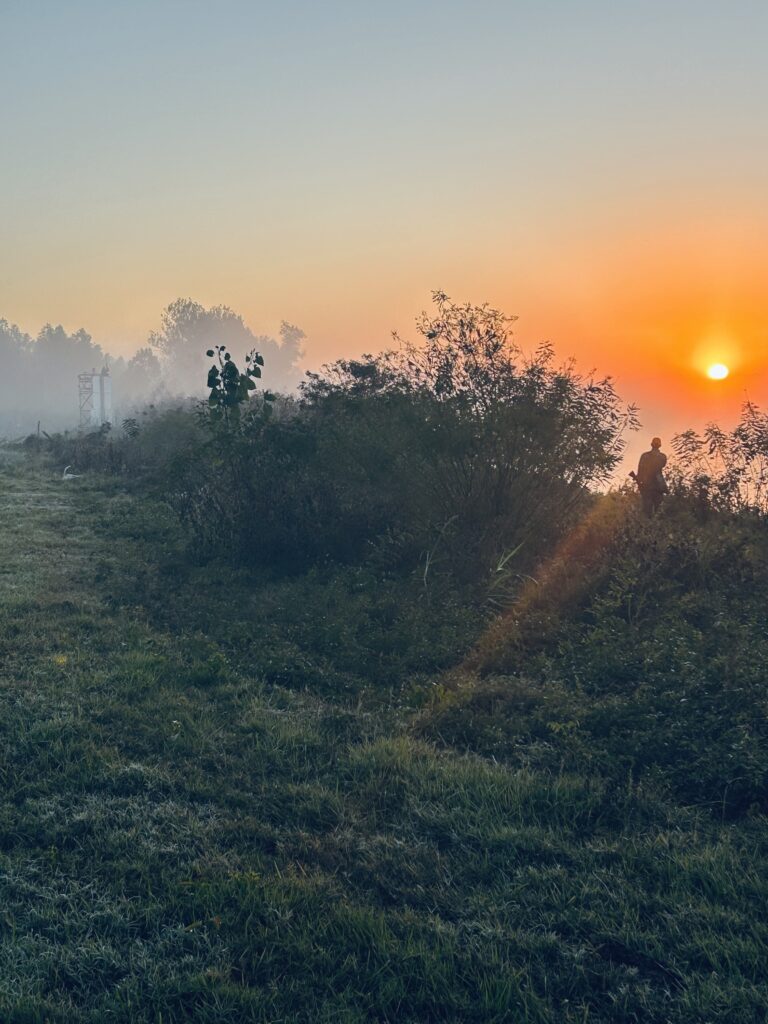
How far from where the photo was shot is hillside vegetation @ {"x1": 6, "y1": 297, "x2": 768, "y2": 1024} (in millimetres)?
3295

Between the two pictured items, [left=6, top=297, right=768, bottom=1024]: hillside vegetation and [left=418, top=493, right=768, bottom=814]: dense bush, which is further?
[left=418, top=493, right=768, bottom=814]: dense bush

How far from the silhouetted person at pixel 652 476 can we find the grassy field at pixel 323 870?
7.01 m

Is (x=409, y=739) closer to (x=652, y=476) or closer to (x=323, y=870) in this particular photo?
(x=323, y=870)

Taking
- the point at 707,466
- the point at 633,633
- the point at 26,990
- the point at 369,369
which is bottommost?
the point at 26,990

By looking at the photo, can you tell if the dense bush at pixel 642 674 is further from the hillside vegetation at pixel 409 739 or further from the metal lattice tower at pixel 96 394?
the metal lattice tower at pixel 96 394

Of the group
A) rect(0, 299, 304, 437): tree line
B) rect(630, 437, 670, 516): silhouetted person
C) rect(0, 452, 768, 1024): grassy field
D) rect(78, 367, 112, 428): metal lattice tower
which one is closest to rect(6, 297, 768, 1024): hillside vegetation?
rect(0, 452, 768, 1024): grassy field

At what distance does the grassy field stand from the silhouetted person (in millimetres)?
7010

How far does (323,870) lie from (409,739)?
69.3 inches

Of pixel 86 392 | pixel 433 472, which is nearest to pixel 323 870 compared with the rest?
pixel 433 472

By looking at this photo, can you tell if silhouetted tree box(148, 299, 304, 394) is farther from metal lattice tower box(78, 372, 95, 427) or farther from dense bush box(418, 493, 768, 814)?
dense bush box(418, 493, 768, 814)

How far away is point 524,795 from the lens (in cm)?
476

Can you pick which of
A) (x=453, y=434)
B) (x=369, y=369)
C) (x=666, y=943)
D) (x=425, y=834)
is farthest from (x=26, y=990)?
(x=369, y=369)

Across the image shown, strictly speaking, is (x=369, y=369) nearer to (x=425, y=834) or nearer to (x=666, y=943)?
(x=425, y=834)

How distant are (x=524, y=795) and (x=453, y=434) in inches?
284
